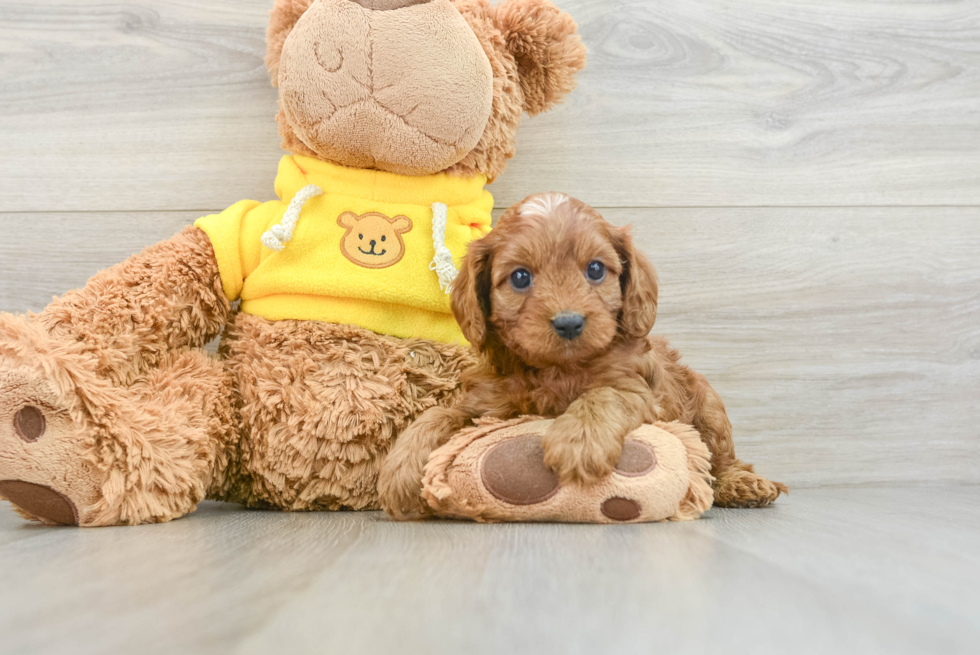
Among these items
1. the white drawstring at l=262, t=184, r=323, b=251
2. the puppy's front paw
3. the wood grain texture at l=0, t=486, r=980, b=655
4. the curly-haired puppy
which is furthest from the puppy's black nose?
the white drawstring at l=262, t=184, r=323, b=251

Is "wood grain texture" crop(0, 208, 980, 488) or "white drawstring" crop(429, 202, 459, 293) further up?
"white drawstring" crop(429, 202, 459, 293)

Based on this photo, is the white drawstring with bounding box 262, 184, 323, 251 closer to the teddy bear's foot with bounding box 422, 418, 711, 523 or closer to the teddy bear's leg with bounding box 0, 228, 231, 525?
the teddy bear's leg with bounding box 0, 228, 231, 525

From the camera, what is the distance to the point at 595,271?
1.12m

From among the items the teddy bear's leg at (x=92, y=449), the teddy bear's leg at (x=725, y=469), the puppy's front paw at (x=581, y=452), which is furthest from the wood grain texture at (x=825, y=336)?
the teddy bear's leg at (x=92, y=449)

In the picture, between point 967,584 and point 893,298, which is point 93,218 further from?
point 893,298

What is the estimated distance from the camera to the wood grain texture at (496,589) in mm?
562

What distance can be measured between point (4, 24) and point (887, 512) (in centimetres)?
206

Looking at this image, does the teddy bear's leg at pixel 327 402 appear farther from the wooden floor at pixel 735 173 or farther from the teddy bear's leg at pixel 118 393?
the wooden floor at pixel 735 173

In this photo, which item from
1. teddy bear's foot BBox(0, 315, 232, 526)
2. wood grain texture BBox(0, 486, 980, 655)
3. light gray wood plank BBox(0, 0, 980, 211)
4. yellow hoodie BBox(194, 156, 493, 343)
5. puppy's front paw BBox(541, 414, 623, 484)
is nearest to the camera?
wood grain texture BBox(0, 486, 980, 655)

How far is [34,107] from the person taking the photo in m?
1.67

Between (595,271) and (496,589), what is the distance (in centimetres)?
56

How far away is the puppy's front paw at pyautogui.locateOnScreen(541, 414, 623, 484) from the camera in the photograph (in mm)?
976

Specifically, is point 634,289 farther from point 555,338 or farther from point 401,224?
point 401,224

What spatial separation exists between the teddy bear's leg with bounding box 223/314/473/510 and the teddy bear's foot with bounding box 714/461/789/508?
50cm
